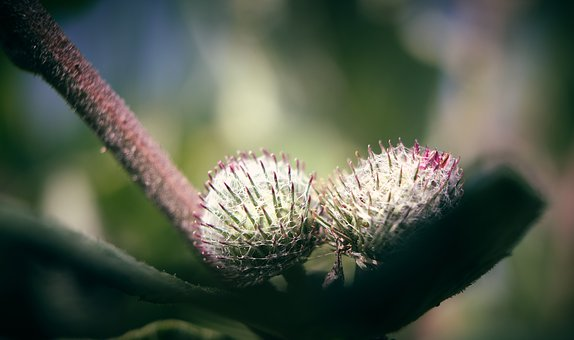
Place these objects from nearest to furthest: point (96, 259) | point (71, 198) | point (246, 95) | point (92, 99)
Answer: point (96, 259) < point (92, 99) < point (71, 198) < point (246, 95)

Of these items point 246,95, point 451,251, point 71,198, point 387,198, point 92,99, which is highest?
point 246,95

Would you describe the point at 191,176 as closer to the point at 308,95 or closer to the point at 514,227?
the point at 308,95

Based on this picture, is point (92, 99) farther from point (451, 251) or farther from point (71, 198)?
point (71, 198)

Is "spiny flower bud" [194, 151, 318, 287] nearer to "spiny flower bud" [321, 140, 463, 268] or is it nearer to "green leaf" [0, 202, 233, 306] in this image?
"spiny flower bud" [321, 140, 463, 268]

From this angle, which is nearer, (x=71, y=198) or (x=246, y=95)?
(x=71, y=198)

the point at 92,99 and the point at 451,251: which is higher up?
the point at 92,99

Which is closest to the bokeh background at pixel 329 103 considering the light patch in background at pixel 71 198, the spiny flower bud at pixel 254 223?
the light patch in background at pixel 71 198

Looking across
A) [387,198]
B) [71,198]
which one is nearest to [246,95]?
[71,198]
